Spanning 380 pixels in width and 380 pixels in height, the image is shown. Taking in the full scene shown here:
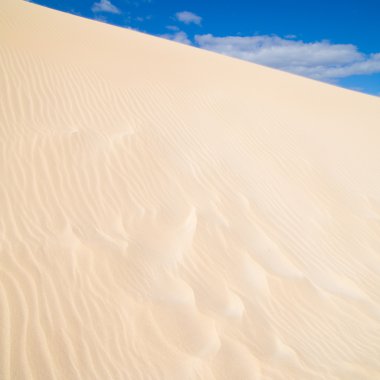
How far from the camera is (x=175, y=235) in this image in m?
3.46

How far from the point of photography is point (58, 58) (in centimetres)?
738

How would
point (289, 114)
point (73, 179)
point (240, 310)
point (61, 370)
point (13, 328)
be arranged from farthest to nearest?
point (289, 114), point (73, 179), point (240, 310), point (13, 328), point (61, 370)

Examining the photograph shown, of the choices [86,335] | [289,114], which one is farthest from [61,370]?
[289,114]

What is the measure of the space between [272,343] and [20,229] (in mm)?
2708

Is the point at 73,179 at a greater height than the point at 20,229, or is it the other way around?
the point at 73,179

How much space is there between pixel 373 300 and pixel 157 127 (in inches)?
160

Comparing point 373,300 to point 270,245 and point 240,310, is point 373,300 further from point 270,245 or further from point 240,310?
point 240,310

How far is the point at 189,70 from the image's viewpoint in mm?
9180

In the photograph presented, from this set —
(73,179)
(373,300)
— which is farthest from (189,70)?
(373,300)

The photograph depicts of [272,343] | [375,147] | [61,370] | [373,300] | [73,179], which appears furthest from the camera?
[375,147]

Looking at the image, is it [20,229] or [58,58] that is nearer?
[20,229]

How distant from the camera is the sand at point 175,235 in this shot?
2363mm

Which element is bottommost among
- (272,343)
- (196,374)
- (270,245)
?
(196,374)

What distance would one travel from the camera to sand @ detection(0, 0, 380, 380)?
93.0 inches
